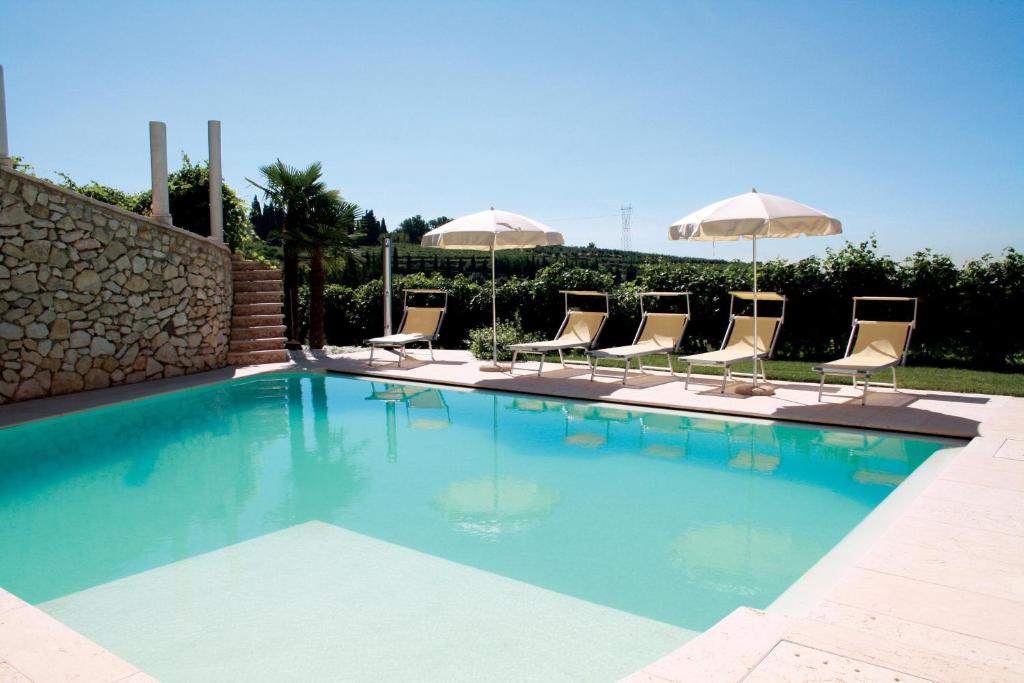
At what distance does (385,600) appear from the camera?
12.2 feet

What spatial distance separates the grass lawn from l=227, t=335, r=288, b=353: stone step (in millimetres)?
5950

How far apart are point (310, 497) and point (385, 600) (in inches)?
81.9

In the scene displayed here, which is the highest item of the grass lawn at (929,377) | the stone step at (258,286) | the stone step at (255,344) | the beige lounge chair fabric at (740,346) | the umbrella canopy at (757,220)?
the umbrella canopy at (757,220)

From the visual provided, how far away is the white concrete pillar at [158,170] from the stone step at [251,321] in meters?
2.14

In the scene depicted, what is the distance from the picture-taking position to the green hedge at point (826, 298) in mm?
10391

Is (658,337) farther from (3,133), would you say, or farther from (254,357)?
(3,133)

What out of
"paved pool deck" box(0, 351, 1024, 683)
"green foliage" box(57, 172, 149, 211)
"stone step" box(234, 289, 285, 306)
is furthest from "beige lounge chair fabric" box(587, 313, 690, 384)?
"green foliage" box(57, 172, 149, 211)

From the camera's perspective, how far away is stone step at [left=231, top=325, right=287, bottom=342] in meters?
12.2

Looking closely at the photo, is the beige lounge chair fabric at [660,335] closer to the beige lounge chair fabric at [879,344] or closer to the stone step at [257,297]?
the beige lounge chair fabric at [879,344]

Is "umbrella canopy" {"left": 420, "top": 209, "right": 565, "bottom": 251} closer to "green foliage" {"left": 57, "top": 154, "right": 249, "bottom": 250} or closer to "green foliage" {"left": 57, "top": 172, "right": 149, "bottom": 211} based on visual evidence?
"green foliage" {"left": 57, "top": 154, "right": 249, "bottom": 250}

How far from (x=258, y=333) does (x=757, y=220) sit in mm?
8723

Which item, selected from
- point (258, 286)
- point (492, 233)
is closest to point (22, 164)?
point (258, 286)

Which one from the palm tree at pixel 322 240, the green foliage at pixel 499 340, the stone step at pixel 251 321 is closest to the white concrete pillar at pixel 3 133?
the stone step at pixel 251 321

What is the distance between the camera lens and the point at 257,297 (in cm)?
1270
